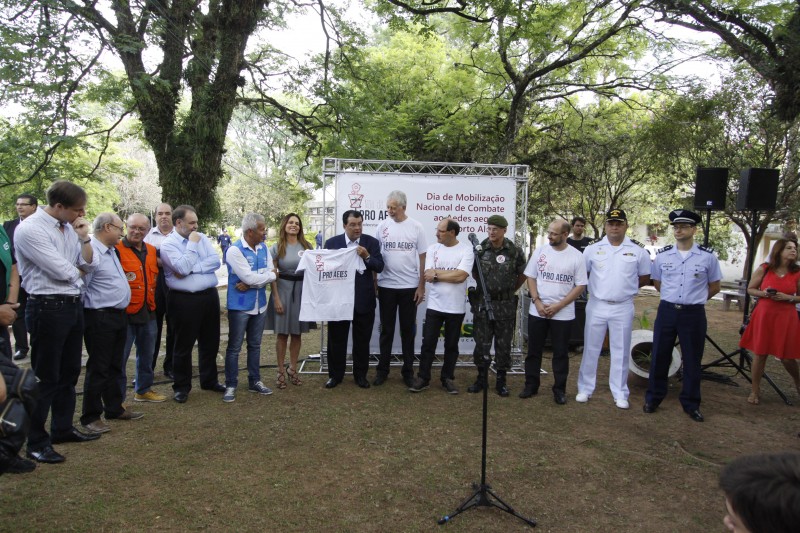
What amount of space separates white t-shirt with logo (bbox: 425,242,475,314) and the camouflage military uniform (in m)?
0.19

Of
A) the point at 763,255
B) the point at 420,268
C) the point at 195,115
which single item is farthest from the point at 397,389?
the point at 763,255

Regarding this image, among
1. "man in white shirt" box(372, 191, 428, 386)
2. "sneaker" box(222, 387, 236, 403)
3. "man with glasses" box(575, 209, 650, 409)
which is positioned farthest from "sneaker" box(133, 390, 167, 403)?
"man with glasses" box(575, 209, 650, 409)

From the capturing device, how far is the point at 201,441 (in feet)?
14.4

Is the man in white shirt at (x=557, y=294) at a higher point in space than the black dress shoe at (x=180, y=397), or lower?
higher

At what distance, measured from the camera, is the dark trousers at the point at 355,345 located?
6.13m

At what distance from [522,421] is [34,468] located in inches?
158

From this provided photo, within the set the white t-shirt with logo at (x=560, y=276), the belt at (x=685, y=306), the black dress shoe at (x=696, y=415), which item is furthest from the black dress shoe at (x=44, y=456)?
the black dress shoe at (x=696, y=415)

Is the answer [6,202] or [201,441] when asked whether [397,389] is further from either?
[6,202]

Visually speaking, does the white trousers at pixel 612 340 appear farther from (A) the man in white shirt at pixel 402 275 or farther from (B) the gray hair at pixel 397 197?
(B) the gray hair at pixel 397 197

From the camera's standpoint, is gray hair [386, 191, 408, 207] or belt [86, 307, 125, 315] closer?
belt [86, 307, 125, 315]

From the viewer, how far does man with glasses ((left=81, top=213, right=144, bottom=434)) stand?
4375 mm

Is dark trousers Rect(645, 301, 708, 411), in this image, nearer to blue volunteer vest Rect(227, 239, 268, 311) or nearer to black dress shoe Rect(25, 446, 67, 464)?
blue volunteer vest Rect(227, 239, 268, 311)

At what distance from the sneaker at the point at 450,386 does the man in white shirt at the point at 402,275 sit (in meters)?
0.39

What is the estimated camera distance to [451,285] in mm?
5887
